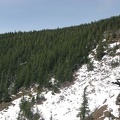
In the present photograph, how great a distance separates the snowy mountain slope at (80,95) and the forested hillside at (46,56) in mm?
5365

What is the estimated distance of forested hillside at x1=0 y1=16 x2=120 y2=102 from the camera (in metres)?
105

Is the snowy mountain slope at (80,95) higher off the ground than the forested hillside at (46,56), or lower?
lower

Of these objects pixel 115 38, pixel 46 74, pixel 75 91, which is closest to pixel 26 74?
pixel 46 74

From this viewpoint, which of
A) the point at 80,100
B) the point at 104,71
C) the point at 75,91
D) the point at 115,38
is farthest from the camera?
the point at 115,38

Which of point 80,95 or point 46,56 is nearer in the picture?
point 80,95

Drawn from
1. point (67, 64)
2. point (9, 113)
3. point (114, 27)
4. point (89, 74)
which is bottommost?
point (9, 113)

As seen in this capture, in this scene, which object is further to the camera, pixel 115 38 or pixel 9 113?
pixel 115 38

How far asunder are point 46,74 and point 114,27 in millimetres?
40152

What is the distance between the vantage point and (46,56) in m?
124

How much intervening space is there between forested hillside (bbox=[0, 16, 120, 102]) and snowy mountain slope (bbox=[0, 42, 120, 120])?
5365mm

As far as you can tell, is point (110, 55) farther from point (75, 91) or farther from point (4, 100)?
point (4, 100)

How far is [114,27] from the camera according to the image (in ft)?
428

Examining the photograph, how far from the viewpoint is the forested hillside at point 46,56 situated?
104938mm

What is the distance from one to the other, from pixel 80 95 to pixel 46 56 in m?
40.2
